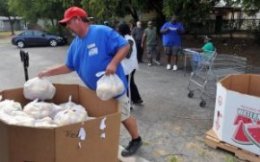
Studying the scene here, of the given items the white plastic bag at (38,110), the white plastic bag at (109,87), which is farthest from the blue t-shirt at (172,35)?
the white plastic bag at (38,110)

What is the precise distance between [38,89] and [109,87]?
0.69 meters

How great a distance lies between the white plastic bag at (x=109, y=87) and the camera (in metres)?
3.27

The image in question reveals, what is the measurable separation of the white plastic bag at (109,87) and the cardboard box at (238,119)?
5.63ft

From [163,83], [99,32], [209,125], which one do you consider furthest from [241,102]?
[163,83]

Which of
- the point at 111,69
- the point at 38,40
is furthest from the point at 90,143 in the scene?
the point at 38,40

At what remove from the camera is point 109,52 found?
148 inches

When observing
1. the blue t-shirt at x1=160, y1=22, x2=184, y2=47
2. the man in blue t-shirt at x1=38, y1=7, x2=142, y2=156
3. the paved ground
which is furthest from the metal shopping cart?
the blue t-shirt at x1=160, y1=22, x2=184, y2=47

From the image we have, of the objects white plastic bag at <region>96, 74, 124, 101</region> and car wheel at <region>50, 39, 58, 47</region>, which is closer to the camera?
white plastic bag at <region>96, 74, 124, 101</region>

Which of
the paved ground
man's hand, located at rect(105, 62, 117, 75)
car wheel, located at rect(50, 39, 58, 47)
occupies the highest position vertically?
man's hand, located at rect(105, 62, 117, 75)

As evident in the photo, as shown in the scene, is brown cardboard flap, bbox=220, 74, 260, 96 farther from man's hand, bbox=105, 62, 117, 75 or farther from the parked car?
the parked car

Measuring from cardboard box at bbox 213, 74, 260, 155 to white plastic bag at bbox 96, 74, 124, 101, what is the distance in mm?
1715

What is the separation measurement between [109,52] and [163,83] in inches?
234

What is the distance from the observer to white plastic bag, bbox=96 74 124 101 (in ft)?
10.7

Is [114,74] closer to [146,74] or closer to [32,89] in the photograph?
[32,89]
